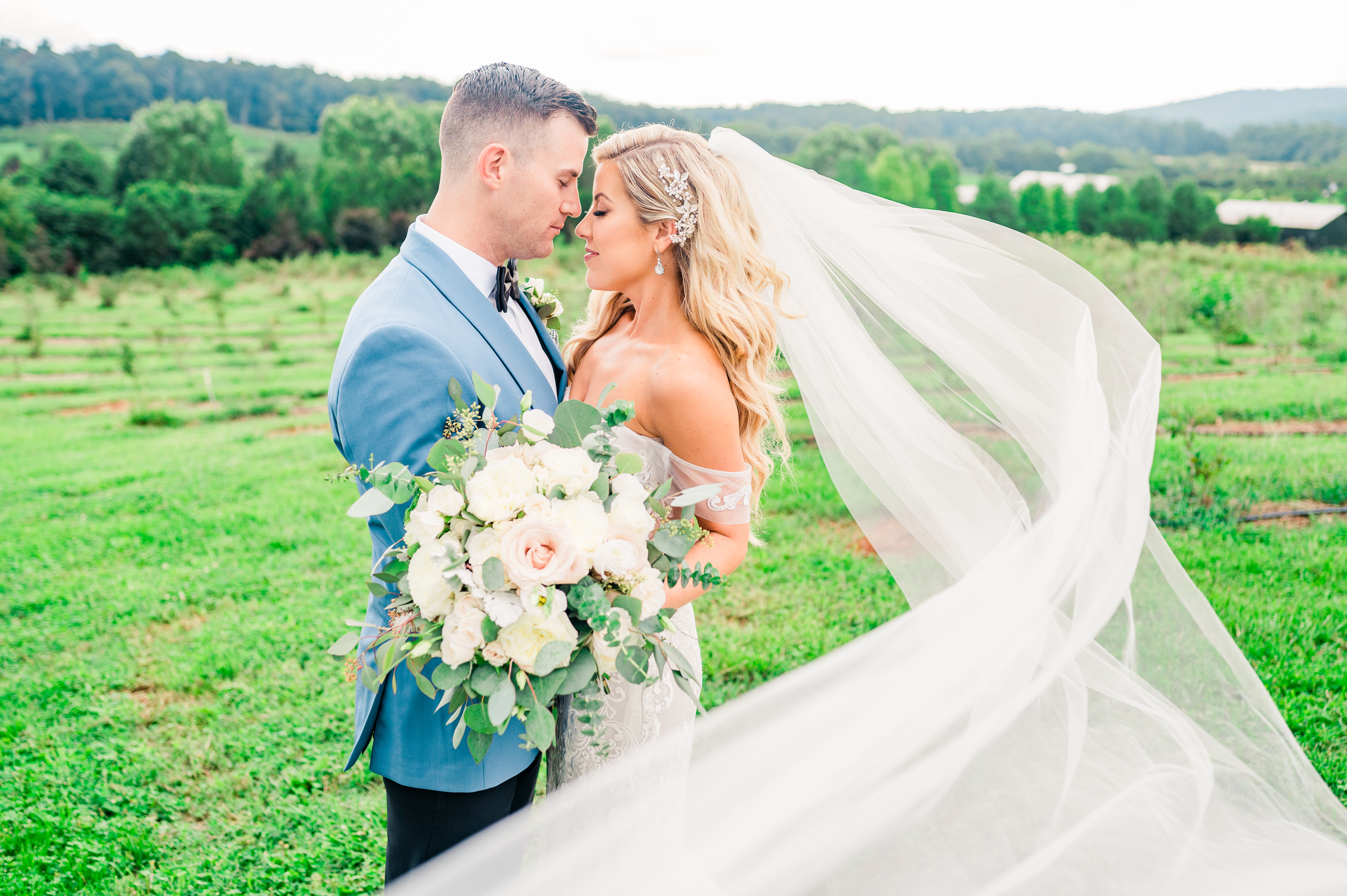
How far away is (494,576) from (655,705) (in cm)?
115

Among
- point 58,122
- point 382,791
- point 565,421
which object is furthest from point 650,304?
point 58,122

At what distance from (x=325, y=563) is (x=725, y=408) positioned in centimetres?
529

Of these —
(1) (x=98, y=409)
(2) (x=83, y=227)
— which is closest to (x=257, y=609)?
(1) (x=98, y=409)

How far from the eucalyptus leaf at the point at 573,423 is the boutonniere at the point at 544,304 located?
134 cm

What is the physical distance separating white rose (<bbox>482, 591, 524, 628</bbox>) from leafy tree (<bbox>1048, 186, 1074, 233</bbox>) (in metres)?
43.2

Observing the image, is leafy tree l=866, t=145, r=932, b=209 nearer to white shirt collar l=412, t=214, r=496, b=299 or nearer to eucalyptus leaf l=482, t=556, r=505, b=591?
white shirt collar l=412, t=214, r=496, b=299

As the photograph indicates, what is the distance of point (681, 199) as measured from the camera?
9.68 ft

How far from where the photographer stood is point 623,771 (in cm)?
273

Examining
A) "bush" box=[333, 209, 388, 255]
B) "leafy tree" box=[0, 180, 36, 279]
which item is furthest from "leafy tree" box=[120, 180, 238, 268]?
"bush" box=[333, 209, 388, 255]

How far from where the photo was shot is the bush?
40969mm

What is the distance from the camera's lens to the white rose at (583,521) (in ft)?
6.22

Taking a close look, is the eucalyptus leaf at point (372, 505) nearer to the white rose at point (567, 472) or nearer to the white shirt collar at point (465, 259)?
the white rose at point (567, 472)

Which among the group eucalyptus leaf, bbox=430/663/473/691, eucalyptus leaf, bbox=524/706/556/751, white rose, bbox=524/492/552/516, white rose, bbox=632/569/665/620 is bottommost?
eucalyptus leaf, bbox=524/706/556/751

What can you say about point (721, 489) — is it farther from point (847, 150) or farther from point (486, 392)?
point (847, 150)
